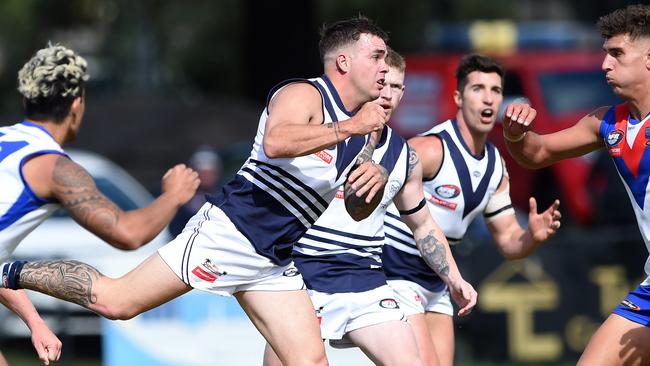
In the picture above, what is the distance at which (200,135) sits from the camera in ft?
62.7

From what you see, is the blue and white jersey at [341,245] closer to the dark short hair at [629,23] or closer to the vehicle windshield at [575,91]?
the dark short hair at [629,23]

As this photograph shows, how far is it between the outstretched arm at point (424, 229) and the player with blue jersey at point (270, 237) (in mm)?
581

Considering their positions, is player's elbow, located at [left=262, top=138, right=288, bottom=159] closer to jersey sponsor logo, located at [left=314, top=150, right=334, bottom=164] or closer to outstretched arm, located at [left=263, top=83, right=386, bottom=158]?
outstretched arm, located at [left=263, top=83, right=386, bottom=158]

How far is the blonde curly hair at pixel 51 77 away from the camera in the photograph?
22.9ft

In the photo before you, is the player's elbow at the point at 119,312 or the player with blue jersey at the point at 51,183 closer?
the player's elbow at the point at 119,312

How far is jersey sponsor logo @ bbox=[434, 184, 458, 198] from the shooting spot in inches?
293

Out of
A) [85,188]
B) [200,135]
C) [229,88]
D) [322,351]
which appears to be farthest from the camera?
[229,88]

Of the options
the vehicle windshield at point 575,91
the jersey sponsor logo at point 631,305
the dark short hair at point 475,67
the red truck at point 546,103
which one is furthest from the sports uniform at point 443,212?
the vehicle windshield at point 575,91

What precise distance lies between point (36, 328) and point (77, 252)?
16.9 ft

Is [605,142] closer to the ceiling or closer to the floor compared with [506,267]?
closer to the ceiling

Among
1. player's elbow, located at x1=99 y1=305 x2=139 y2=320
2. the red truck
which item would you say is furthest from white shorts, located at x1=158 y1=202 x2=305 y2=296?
the red truck

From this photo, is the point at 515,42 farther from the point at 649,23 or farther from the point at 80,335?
the point at 649,23

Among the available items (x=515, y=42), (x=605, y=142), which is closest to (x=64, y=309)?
(x=605, y=142)

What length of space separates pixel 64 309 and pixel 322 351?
16.6 ft
